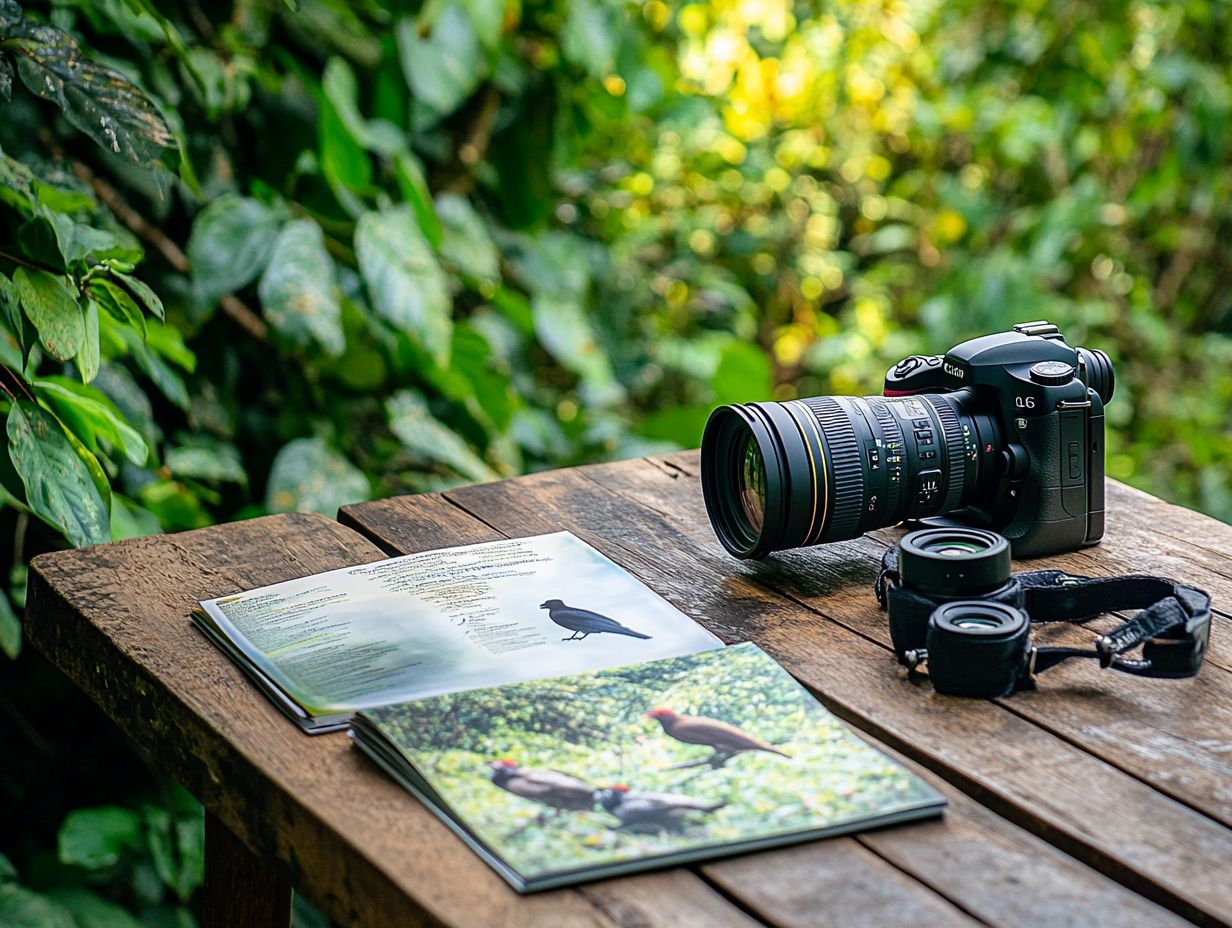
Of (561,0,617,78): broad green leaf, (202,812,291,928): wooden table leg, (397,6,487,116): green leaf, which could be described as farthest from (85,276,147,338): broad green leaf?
(561,0,617,78): broad green leaf

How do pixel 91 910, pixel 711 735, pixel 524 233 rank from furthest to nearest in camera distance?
1. pixel 524 233
2. pixel 91 910
3. pixel 711 735

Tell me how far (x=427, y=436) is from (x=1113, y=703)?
107 cm

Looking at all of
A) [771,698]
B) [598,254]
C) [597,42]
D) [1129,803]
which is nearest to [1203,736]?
[1129,803]

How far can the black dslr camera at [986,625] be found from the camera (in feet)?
2.75

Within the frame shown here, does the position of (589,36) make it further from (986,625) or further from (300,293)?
(986,625)

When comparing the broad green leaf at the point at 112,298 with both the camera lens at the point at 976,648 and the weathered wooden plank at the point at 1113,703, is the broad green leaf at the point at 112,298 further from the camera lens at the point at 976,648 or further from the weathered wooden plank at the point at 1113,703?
the camera lens at the point at 976,648

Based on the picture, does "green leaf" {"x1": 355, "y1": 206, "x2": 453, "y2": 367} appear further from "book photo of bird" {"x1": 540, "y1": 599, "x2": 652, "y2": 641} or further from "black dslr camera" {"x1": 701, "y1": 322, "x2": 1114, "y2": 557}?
"book photo of bird" {"x1": 540, "y1": 599, "x2": 652, "y2": 641}

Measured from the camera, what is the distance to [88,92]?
1.07 meters

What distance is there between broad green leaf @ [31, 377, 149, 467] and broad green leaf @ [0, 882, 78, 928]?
1.69 ft

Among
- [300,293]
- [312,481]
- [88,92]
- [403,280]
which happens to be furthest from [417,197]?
[88,92]

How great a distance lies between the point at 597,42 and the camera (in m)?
2.01

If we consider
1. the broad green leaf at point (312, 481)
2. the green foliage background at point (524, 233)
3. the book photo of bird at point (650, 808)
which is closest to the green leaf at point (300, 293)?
the green foliage background at point (524, 233)

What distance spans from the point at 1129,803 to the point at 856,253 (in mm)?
2988

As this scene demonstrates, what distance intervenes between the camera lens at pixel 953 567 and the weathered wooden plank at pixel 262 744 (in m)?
0.30
